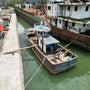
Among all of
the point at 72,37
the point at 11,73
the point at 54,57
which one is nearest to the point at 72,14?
the point at 72,37

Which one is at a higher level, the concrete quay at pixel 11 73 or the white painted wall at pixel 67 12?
the white painted wall at pixel 67 12

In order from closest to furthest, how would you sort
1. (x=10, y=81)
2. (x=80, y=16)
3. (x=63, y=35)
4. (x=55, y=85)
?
(x=10, y=81), (x=55, y=85), (x=80, y=16), (x=63, y=35)

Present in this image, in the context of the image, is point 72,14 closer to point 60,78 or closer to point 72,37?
point 72,37

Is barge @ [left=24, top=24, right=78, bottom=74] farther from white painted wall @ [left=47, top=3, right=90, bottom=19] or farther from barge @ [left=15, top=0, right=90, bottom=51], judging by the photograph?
white painted wall @ [left=47, top=3, right=90, bottom=19]

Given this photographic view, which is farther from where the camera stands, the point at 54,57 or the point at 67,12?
the point at 67,12

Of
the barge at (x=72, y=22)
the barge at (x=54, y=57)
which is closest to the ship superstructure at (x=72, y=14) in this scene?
the barge at (x=72, y=22)

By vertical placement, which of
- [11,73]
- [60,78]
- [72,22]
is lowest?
[60,78]

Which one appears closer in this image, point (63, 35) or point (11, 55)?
point (11, 55)

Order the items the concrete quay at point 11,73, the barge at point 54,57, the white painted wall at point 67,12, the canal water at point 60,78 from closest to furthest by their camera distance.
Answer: the concrete quay at point 11,73 < the canal water at point 60,78 < the barge at point 54,57 < the white painted wall at point 67,12

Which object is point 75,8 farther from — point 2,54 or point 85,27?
point 2,54

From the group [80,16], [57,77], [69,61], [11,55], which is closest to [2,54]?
[11,55]

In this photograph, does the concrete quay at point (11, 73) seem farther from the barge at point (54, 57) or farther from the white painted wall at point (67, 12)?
the white painted wall at point (67, 12)

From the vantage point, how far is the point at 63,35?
18344 millimetres

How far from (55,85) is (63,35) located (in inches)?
423
